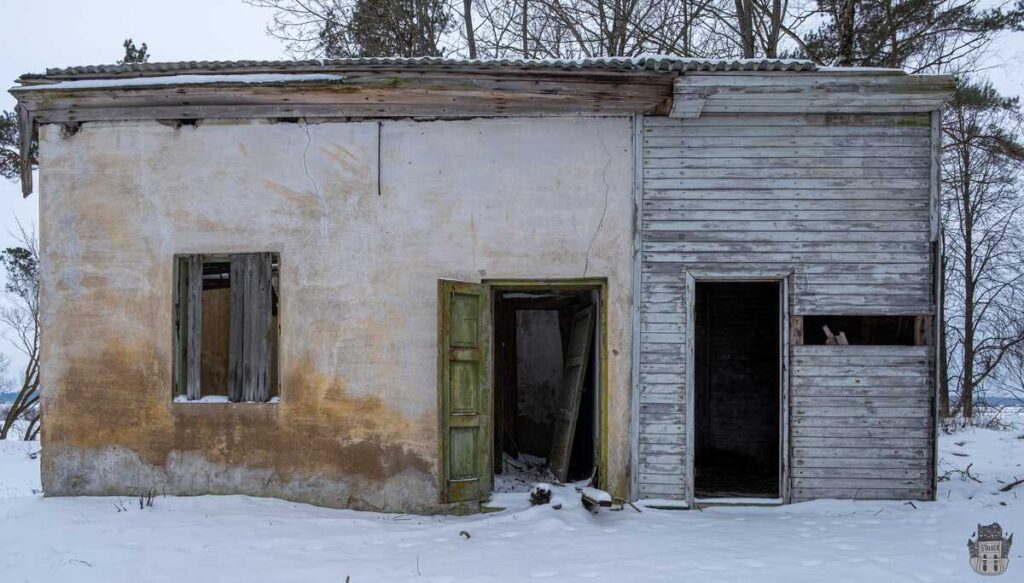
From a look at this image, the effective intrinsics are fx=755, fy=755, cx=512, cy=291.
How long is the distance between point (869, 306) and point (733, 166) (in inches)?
71.6

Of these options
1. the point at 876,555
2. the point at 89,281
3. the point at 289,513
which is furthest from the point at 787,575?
the point at 89,281

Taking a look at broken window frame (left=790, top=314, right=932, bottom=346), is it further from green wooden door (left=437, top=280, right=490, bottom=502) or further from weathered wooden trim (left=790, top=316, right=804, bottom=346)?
green wooden door (left=437, top=280, right=490, bottom=502)

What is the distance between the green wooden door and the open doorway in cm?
47

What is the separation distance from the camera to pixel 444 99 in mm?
7078

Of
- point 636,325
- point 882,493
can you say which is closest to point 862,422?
point 882,493

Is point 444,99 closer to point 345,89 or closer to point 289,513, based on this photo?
point 345,89

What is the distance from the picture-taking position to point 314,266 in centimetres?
725

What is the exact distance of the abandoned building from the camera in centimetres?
702

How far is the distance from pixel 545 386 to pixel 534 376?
0.69 ft

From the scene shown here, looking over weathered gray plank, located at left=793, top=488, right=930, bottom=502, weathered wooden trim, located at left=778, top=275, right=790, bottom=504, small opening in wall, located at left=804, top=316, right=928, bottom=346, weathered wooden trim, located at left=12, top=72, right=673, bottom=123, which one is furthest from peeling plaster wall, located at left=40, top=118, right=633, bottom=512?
small opening in wall, located at left=804, top=316, right=928, bottom=346

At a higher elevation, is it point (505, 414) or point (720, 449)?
point (505, 414)

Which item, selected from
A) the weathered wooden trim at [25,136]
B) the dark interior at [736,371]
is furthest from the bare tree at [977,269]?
the weathered wooden trim at [25,136]

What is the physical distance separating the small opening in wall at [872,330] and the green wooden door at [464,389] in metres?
3.32

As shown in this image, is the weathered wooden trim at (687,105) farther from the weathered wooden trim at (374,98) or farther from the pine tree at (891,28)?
the pine tree at (891,28)
